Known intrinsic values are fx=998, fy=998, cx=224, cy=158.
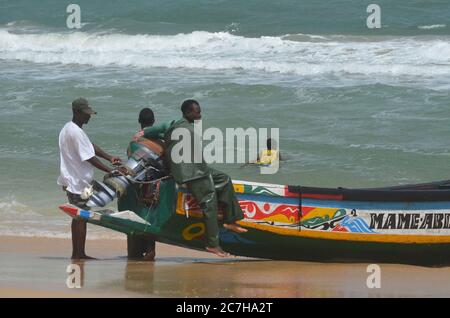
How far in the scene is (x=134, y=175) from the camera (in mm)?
7711

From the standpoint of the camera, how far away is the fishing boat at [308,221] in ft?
25.3

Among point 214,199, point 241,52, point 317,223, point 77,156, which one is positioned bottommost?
point 317,223

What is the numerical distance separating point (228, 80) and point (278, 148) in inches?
233

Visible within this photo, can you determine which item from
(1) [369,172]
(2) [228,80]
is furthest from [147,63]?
(1) [369,172]

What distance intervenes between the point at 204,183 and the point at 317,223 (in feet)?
3.30

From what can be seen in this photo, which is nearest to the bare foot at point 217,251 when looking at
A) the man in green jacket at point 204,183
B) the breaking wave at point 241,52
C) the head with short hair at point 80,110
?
the man in green jacket at point 204,183

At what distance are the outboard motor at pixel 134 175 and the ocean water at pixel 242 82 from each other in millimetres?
2258

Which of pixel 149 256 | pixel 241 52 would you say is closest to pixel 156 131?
pixel 149 256

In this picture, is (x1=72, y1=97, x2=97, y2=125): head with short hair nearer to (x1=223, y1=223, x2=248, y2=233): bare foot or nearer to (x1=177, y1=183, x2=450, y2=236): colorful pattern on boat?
(x1=177, y1=183, x2=450, y2=236): colorful pattern on boat

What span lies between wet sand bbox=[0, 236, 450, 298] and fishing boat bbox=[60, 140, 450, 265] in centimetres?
14

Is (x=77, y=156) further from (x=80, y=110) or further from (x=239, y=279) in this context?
(x=239, y=279)

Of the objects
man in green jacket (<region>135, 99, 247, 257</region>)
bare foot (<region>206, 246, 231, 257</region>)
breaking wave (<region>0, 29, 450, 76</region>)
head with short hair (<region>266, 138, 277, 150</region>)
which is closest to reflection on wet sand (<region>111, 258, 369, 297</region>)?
bare foot (<region>206, 246, 231, 257</region>)

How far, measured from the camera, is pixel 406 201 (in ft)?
25.8
